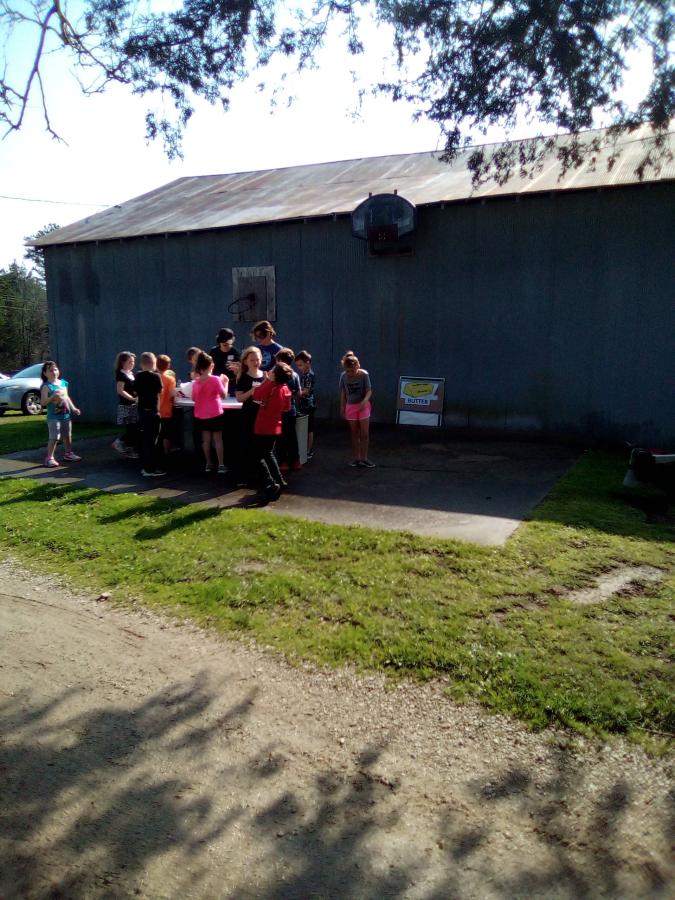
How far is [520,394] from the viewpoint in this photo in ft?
38.2

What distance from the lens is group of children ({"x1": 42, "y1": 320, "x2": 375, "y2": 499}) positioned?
7.91m

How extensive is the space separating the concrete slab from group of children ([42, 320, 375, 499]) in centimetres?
37

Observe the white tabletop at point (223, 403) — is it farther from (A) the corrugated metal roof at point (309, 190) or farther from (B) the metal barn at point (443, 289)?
(A) the corrugated metal roof at point (309, 190)

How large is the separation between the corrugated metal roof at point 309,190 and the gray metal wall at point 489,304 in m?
0.30

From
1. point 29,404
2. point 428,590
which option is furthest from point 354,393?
point 29,404

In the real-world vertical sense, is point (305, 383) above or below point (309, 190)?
below

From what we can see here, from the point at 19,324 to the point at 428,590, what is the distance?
72039 mm

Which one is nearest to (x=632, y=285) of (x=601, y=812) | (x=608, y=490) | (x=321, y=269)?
(x=608, y=490)

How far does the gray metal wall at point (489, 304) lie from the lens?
34.5ft

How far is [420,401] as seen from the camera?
12.5m

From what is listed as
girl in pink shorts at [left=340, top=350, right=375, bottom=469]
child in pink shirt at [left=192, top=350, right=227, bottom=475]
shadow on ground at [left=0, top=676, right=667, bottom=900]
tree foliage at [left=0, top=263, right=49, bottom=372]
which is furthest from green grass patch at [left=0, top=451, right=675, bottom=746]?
tree foliage at [left=0, top=263, right=49, bottom=372]

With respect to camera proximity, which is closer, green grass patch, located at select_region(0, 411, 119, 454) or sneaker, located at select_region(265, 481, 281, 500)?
→ sneaker, located at select_region(265, 481, 281, 500)

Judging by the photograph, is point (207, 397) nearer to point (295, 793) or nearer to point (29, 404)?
point (295, 793)

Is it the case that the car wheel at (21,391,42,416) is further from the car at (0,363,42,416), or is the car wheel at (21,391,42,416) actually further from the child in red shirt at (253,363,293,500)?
the child in red shirt at (253,363,293,500)
